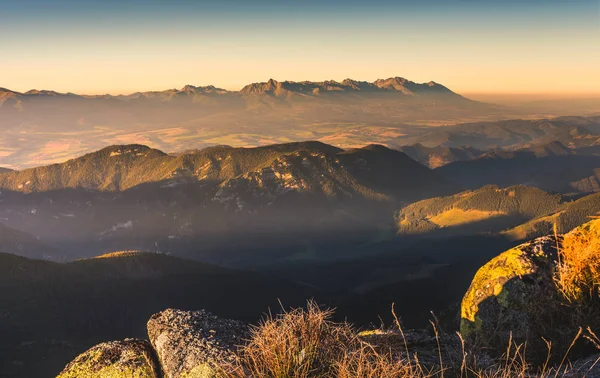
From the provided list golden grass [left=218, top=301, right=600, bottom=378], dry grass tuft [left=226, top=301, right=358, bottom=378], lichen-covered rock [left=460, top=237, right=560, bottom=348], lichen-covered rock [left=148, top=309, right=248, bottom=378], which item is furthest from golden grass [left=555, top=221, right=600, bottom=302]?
lichen-covered rock [left=148, top=309, right=248, bottom=378]

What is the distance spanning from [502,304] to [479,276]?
1.69 meters

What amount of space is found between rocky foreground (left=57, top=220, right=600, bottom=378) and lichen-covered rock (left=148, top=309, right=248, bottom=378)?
0.02m

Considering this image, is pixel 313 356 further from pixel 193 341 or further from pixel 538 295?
pixel 538 295

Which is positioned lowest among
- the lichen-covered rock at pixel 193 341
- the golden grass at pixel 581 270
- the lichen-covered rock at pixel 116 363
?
the lichen-covered rock at pixel 116 363

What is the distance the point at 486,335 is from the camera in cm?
1277

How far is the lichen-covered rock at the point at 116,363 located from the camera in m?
9.28

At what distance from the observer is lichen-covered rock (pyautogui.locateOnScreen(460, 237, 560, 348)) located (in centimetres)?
1189

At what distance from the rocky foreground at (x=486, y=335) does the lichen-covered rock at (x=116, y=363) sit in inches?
0.9

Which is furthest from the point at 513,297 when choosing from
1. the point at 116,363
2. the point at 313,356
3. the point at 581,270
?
the point at 116,363

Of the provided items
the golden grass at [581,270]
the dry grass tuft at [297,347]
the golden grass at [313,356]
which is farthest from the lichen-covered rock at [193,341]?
the golden grass at [581,270]

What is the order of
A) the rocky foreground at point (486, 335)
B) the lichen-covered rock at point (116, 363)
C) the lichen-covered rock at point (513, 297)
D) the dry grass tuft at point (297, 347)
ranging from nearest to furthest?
the dry grass tuft at point (297, 347) < the rocky foreground at point (486, 335) < the lichen-covered rock at point (116, 363) < the lichen-covered rock at point (513, 297)

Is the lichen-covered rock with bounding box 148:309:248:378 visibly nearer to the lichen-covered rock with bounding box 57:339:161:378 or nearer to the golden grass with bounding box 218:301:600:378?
the lichen-covered rock with bounding box 57:339:161:378

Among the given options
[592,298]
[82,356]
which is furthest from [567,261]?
[82,356]

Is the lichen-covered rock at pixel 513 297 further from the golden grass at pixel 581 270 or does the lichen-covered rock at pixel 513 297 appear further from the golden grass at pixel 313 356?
the golden grass at pixel 313 356
